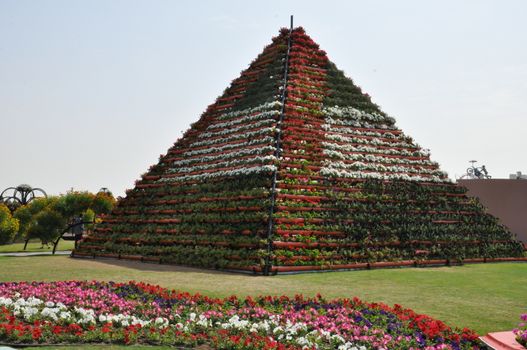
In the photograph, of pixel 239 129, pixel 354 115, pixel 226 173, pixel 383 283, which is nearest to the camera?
pixel 383 283

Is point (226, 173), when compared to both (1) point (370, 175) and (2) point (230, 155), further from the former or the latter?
(1) point (370, 175)

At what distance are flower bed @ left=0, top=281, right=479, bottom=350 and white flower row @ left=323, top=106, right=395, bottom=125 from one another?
1360 cm

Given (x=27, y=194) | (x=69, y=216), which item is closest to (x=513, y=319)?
(x=69, y=216)

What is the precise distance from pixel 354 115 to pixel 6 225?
19.8m

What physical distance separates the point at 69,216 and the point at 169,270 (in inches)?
1113

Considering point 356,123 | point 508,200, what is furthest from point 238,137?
point 508,200

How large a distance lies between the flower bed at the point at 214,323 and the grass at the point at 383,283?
1.19 meters

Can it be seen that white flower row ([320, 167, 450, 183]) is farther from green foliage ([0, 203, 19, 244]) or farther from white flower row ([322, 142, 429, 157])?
green foliage ([0, 203, 19, 244])

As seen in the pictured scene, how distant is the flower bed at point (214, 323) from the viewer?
22.7 ft

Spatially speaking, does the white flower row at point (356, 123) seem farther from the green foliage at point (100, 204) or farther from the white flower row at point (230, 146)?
the green foliage at point (100, 204)

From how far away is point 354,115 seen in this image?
2280 centimetres

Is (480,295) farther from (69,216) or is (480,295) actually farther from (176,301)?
(69,216)

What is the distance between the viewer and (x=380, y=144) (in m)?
22.3

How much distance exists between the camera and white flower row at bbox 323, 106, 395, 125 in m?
22.3
